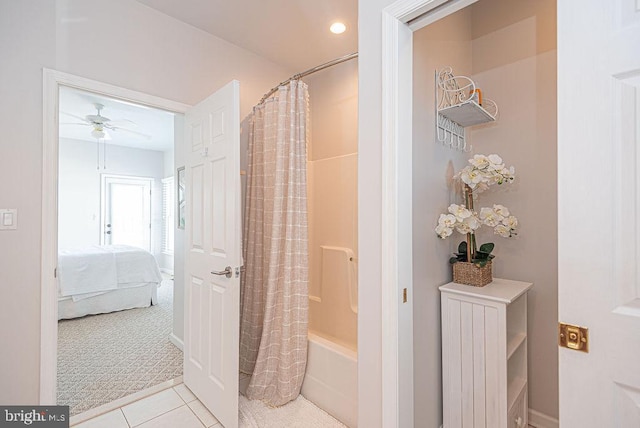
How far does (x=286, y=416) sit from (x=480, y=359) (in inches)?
50.0

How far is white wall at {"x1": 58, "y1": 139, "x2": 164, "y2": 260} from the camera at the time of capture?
5.39 metres

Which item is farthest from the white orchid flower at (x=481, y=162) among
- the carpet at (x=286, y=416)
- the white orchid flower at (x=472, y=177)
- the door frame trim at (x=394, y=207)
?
the carpet at (x=286, y=416)

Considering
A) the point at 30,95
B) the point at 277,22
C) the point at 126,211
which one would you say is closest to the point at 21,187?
the point at 30,95

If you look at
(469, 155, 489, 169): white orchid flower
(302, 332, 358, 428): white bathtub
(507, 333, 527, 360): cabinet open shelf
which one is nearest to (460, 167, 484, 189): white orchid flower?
(469, 155, 489, 169): white orchid flower

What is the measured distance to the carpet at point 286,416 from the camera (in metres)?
1.86

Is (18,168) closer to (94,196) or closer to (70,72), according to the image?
(70,72)

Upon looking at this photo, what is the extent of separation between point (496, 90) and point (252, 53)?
206 centimetres

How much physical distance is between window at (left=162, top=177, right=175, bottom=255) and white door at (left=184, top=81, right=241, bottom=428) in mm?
4721

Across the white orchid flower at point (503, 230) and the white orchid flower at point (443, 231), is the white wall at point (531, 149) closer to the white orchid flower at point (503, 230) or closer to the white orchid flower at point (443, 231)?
the white orchid flower at point (503, 230)

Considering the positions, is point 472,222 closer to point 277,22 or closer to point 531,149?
point 531,149

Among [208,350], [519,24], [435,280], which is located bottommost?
[208,350]

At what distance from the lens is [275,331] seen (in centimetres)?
210

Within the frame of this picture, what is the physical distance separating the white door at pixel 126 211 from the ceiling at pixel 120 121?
81 centimetres

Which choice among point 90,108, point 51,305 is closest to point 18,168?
point 51,305
